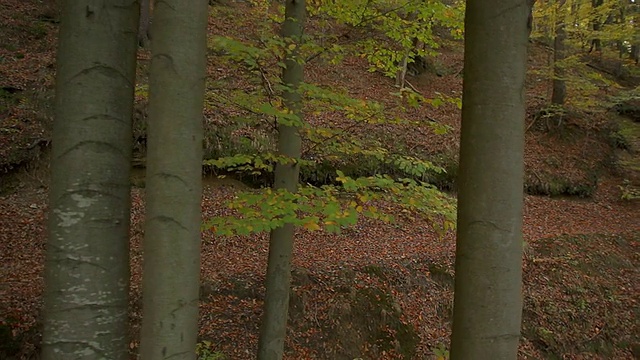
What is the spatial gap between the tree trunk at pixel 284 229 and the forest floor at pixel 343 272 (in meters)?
0.90

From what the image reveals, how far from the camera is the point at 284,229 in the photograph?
501 centimetres

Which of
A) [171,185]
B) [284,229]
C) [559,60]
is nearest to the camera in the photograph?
[171,185]

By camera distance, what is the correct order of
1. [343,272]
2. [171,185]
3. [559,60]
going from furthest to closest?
[559,60] → [343,272] → [171,185]

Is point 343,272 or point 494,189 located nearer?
point 494,189

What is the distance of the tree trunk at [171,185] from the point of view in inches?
72.7

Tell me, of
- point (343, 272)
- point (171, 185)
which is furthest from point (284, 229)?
point (171, 185)

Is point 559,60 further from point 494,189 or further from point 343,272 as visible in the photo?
point 494,189

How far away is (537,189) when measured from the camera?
46.9 feet

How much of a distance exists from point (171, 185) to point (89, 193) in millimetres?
361

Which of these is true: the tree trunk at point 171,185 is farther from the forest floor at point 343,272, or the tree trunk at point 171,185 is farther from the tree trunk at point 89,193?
the forest floor at point 343,272

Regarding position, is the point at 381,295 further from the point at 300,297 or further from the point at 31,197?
the point at 31,197

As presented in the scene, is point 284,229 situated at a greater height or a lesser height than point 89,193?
lesser

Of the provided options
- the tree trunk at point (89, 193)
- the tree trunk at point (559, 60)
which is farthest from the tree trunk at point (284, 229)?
the tree trunk at point (559, 60)

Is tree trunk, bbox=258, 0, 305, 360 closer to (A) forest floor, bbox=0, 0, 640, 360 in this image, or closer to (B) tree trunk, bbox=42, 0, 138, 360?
(A) forest floor, bbox=0, 0, 640, 360
